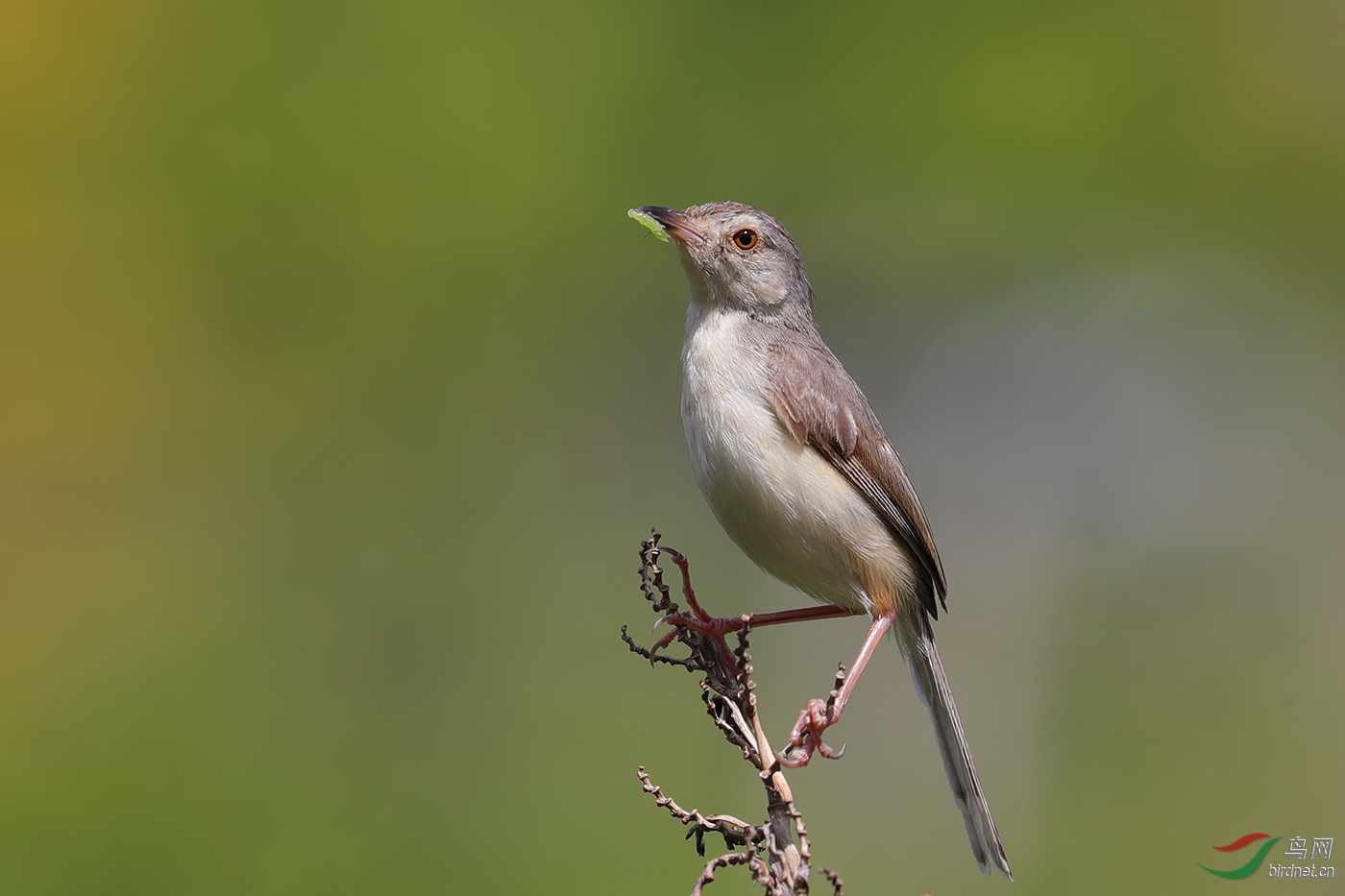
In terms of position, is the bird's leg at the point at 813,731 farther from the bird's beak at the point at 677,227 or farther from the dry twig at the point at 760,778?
the bird's beak at the point at 677,227

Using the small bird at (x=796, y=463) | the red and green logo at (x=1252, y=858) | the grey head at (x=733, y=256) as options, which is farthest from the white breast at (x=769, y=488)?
the red and green logo at (x=1252, y=858)

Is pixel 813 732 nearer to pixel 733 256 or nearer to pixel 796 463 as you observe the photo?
pixel 796 463

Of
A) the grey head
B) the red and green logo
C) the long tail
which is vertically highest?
the grey head

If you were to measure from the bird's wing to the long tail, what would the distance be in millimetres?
143

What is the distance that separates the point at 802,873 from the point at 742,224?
262 cm

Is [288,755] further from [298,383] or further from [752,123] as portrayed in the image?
[752,123]

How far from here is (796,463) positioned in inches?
144

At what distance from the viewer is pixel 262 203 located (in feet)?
34.1

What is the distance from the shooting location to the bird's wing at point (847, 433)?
369 cm

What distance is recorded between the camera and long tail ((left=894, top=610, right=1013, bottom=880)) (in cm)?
380

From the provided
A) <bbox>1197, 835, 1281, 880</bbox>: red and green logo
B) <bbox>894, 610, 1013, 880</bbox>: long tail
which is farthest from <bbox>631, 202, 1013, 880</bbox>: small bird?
<bbox>1197, 835, 1281, 880</bbox>: red and green logo

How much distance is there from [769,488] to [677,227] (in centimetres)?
120

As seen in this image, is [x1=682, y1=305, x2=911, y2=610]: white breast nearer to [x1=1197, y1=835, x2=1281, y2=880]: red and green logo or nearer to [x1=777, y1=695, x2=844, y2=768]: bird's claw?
[x1=777, y1=695, x2=844, y2=768]: bird's claw

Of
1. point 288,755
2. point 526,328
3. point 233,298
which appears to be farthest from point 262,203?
point 288,755
